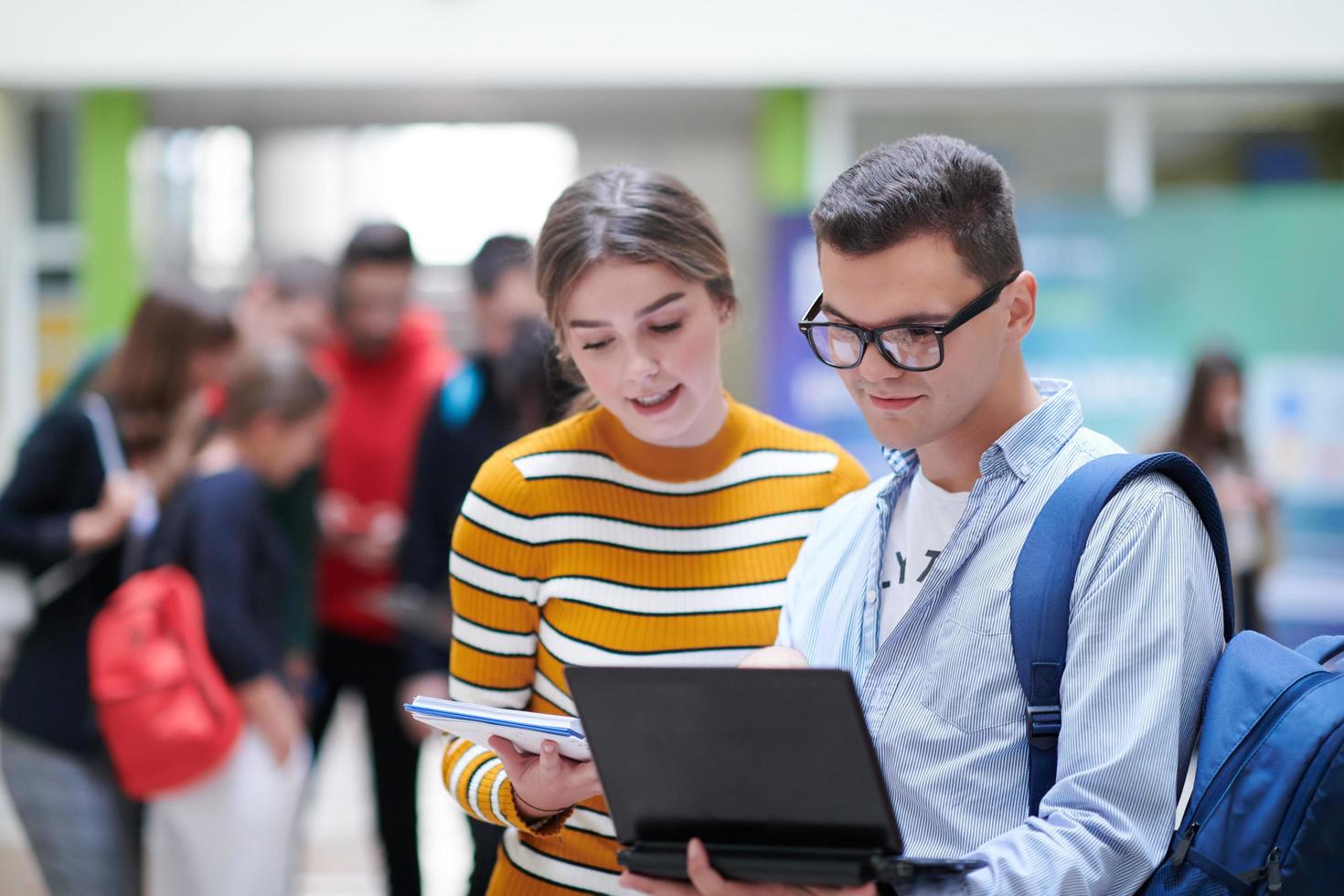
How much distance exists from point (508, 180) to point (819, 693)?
1058cm

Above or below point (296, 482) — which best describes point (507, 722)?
below

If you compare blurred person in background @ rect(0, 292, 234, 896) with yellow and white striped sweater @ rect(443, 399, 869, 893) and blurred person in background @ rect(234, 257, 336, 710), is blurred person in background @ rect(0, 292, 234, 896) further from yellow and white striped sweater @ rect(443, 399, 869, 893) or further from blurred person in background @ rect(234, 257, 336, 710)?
yellow and white striped sweater @ rect(443, 399, 869, 893)

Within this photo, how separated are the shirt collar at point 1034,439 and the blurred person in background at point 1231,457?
4606mm

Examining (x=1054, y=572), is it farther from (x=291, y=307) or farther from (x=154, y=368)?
(x=291, y=307)

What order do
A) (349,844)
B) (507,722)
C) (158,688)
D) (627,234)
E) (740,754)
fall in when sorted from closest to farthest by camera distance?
(740,754), (507,722), (627,234), (158,688), (349,844)

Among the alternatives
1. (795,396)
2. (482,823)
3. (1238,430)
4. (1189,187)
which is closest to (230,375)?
(482,823)

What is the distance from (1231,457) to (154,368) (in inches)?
175

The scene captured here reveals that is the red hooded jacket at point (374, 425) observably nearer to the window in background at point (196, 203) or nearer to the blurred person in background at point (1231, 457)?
the window in background at point (196, 203)

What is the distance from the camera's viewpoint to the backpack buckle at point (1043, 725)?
136 cm

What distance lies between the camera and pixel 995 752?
1.39 m

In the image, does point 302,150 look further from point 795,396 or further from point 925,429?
point 925,429

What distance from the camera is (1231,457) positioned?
19.9 ft

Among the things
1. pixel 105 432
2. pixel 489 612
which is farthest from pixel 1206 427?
pixel 489 612

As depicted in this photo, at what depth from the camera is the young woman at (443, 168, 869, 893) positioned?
1.87m
